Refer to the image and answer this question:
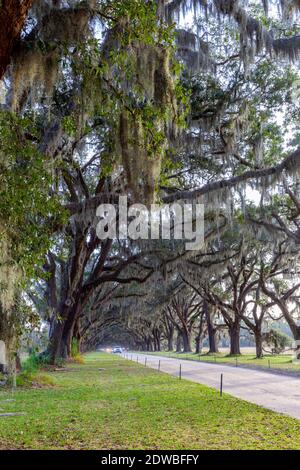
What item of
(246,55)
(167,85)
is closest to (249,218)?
(246,55)

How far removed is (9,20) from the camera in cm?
521

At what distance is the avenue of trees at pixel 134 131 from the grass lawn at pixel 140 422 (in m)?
1.21

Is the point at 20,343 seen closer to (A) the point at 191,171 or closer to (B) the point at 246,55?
(B) the point at 246,55

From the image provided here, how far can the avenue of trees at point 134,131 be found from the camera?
6.27 m

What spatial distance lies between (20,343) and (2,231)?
4.93 feet

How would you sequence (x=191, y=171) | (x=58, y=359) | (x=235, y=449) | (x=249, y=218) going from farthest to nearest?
(x=58, y=359)
(x=249, y=218)
(x=191, y=171)
(x=235, y=449)

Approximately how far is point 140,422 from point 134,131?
14.9ft

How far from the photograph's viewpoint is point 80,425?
7.50 m

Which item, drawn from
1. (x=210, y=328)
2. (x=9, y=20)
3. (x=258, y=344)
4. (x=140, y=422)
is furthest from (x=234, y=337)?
(x=9, y=20)

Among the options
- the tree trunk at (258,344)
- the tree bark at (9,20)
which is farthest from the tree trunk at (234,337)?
the tree bark at (9,20)

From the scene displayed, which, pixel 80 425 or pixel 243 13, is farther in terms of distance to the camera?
pixel 243 13

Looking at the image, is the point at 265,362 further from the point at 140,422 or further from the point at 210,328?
the point at 140,422

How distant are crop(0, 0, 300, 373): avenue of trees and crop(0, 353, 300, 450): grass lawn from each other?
3.96ft

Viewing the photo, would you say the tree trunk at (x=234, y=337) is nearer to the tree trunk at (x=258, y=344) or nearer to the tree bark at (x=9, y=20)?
the tree trunk at (x=258, y=344)
